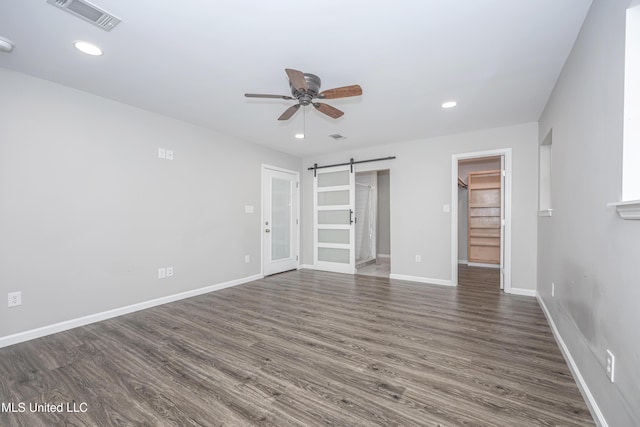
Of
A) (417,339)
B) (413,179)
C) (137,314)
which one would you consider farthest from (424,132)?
(137,314)

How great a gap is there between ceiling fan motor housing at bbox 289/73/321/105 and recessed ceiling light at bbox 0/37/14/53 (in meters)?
2.20

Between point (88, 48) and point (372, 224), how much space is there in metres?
5.99

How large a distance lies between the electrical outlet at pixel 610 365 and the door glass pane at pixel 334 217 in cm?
430

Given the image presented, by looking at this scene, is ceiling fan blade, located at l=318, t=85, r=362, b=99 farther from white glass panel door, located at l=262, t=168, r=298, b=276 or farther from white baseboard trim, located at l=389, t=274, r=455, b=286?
white baseboard trim, located at l=389, t=274, r=455, b=286

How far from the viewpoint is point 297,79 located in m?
2.15

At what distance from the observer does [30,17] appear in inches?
73.7

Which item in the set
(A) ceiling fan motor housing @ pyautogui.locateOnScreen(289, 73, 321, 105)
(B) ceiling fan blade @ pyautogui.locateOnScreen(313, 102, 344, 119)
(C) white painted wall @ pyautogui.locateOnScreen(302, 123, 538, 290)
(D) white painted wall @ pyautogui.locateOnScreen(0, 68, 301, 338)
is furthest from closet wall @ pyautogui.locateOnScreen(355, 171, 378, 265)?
(A) ceiling fan motor housing @ pyautogui.locateOnScreen(289, 73, 321, 105)

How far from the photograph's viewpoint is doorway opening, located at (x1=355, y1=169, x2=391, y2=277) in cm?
619

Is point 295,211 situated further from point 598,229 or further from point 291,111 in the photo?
point 598,229

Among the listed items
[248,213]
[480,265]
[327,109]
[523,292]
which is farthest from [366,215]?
[327,109]

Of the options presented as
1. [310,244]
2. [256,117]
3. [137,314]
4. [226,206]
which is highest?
[256,117]

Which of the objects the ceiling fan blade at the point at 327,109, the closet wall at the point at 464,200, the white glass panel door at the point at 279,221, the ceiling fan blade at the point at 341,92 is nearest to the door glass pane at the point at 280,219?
the white glass panel door at the point at 279,221

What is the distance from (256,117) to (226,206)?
1.59m

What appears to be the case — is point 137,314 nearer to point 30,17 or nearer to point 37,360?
point 37,360
